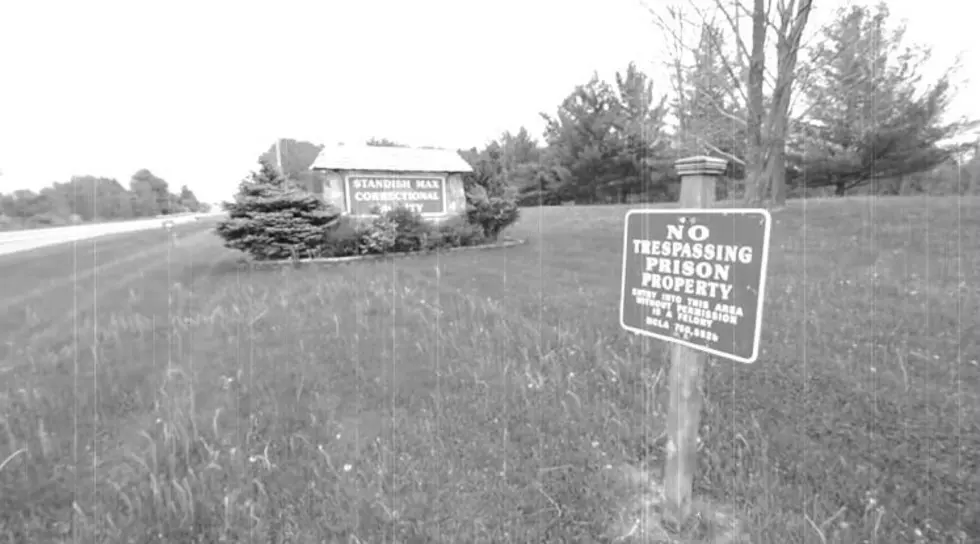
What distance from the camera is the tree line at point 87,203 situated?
8536mm

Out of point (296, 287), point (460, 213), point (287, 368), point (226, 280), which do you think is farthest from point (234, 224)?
point (287, 368)

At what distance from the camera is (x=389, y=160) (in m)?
14.2

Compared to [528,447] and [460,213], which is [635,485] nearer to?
[528,447]

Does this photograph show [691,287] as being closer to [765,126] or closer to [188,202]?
[765,126]

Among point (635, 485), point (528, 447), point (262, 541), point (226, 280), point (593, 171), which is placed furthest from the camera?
point (593, 171)

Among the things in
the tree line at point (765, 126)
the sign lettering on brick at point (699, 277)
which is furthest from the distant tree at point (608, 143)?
the sign lettering on brick at point (699, 277)

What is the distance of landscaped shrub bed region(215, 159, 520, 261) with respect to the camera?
11.2m

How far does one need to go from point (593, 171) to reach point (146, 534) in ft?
116

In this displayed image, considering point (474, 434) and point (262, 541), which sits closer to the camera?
point (262, 541)

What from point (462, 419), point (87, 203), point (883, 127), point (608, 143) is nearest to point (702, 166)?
point (462, 419)

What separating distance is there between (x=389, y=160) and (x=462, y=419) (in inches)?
473

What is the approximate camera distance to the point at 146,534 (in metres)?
2.33

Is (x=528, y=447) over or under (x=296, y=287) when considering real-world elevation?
under

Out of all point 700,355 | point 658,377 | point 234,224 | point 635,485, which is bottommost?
point 635,485
